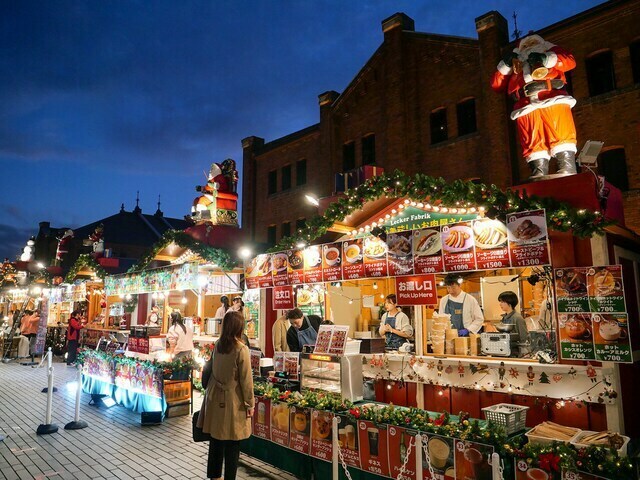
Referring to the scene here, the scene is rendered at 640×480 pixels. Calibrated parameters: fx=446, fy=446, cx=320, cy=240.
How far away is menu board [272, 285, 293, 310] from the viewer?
9.49 metres

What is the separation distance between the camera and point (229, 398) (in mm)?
5027

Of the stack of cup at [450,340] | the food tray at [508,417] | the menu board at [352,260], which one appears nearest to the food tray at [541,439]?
the food tray at [508,417]

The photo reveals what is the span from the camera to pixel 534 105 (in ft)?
22.8

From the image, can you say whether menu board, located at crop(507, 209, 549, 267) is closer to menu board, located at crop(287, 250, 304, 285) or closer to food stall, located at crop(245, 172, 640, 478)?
food stall, located at crop(245, 172, 640, 478)

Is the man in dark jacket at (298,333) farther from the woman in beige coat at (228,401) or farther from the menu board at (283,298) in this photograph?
the woman in beige coat at (228,401)

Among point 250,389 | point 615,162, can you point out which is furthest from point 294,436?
point 615,162

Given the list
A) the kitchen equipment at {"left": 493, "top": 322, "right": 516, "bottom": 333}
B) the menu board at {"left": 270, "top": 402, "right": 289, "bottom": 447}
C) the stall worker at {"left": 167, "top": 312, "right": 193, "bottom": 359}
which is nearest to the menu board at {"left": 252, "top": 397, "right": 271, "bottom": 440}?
the menu board at {"left": 270, "top": 402, "right": 289, "bottom": 447}

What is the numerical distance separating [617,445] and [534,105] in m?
4.93

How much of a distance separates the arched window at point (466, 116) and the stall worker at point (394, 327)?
34.2 feet

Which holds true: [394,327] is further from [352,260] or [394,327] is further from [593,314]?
[593,314]

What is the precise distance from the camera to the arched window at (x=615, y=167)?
13438mm

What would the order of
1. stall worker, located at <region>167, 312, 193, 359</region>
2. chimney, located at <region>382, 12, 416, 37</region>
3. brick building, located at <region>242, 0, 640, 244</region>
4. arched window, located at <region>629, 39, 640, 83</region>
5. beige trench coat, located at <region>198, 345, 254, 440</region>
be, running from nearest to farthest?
beige trench coat, located at <region>198, 345, 254, 440</region> < stall worker, located at <region>167, 312, 193, 359</region> < arched window, located at <region>629, 39, 640, 83</region> < brick building, located at <region>242, 0, 640, 244</region> < chimney, located at <region>382, 12, 416, 37</region>

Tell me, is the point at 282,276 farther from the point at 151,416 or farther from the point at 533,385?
the point at 533,385

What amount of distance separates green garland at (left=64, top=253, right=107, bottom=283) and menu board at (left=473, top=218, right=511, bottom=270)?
14.1 m
